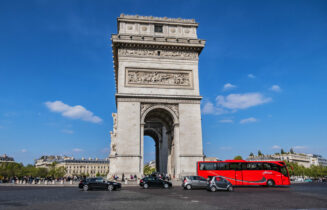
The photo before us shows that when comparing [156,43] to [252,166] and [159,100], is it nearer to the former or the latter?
[159,100]

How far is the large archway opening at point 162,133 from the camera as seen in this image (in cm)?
2828

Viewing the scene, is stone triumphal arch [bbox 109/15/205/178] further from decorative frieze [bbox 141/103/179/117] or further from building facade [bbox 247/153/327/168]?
building facade [bbox 247/153/327/168]

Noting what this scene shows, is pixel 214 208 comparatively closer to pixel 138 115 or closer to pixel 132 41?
pixel 138 115

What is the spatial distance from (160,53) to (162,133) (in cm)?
1357

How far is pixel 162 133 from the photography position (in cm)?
3775

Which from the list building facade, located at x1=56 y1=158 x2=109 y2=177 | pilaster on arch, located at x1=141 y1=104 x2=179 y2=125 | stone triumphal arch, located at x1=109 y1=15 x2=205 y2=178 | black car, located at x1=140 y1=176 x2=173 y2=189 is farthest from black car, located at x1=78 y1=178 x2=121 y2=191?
building facade, located at x1=56 y1=158 x2=109 y2=177

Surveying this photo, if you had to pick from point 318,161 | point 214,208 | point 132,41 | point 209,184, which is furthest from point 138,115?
point 318,161

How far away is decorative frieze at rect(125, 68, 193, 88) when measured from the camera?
89.1 feet

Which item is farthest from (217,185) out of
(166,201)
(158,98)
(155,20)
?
(155,20)

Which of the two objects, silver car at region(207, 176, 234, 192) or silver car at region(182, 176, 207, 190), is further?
silver car at region(182, 176, 207, 190)

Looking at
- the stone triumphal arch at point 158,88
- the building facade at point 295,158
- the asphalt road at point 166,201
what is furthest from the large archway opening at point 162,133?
the building facade at point 295,158

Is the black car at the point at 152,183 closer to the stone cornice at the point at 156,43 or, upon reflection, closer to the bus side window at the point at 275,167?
the bus side window at the point at 275,167

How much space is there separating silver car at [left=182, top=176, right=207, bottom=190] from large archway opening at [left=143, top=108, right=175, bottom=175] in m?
9.02

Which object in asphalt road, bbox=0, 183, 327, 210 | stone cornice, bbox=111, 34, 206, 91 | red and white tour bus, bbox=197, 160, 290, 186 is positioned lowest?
asphalt road, bbox=0, 183, 327, 210
